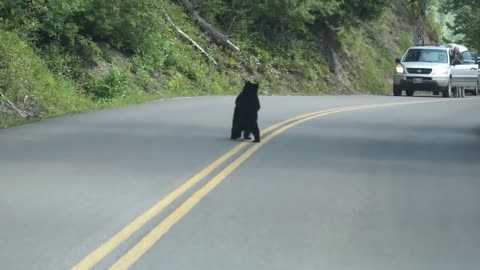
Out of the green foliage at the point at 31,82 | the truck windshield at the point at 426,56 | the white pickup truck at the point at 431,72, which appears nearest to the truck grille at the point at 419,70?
the white pickup truck at the point at 431,72

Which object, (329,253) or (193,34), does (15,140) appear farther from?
(193,34)

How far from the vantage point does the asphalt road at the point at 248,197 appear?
7.70 meters

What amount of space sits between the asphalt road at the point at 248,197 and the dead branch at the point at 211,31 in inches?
698

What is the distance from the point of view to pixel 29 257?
7348 millimetres

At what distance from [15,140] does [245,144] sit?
3.88m

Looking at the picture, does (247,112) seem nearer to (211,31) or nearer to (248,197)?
(248,197)

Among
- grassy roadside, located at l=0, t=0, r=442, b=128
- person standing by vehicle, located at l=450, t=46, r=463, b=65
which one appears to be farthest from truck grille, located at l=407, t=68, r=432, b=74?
grassy roadside, located at l=0, t=0, r=442, b=128

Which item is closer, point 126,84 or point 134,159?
point 134,159

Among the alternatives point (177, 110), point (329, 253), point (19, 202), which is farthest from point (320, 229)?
point (177, 110)

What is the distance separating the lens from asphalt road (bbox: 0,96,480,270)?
7705 mm

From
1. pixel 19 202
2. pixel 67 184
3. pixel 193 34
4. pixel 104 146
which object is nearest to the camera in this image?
pixel 19 202

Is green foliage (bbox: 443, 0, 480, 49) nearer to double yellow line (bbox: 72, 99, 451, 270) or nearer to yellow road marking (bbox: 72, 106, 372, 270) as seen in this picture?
double yellow line (bbox: 72, 99, 451, 270)

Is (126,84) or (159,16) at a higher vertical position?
(159,16)

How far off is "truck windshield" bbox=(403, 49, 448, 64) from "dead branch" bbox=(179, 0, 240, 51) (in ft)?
22.7
